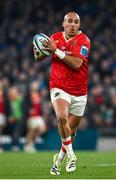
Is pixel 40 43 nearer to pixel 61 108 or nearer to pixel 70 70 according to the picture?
pixel 70 70

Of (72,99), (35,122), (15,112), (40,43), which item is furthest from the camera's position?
(15,112)

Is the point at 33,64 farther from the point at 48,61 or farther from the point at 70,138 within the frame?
the point at 70,138

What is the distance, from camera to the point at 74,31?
1195cm

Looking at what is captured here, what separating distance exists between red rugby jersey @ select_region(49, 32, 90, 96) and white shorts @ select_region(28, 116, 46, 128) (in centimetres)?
996

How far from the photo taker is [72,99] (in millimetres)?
11984

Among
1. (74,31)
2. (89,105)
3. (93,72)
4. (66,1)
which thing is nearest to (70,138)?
(74,31)

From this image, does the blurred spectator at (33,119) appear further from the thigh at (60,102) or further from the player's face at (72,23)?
the thigh at (60,102)

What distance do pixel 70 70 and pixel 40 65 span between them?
48.3 ft

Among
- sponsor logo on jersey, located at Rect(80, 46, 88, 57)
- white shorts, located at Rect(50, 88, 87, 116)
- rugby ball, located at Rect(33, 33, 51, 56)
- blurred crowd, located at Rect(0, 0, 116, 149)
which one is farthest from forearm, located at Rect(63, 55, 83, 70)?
blurred crowd, located at Rect(0, 0, 116, 149)

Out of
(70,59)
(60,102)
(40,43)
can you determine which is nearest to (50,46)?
(40,43)

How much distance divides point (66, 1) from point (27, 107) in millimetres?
10920

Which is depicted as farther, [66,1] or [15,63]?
[66,1]

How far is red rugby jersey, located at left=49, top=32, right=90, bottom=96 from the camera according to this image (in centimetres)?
1184

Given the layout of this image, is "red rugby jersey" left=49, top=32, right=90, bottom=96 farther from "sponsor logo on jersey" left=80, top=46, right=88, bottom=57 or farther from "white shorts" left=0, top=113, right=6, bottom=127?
"white shorts" left=0, top=113, right=6, bottom=127
